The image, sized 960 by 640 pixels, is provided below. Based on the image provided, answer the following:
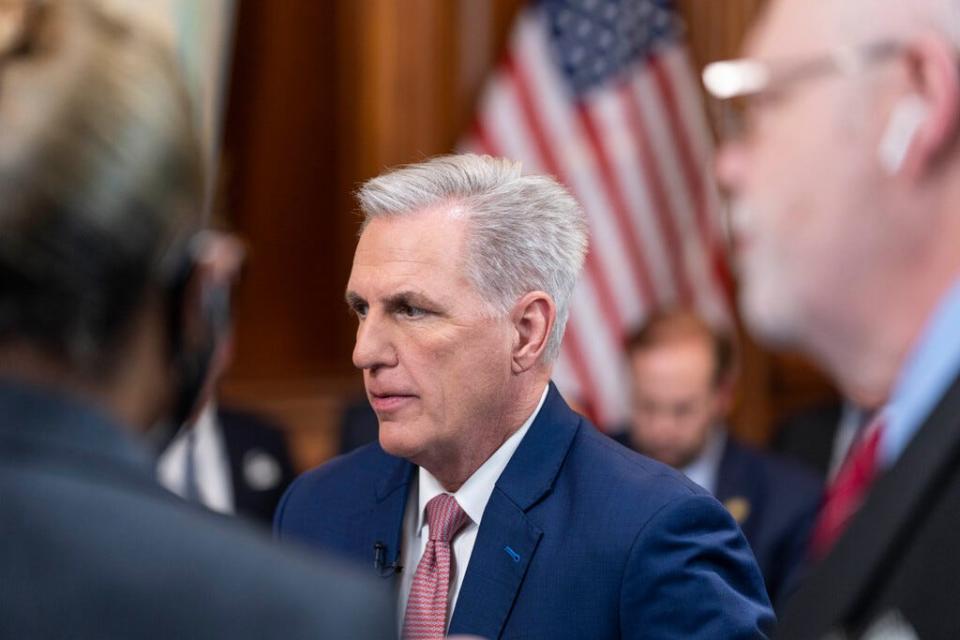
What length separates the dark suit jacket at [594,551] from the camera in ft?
7.92

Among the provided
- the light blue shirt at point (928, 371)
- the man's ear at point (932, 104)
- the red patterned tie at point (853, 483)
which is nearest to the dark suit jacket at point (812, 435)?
the red patterned tie at point (853, 483)

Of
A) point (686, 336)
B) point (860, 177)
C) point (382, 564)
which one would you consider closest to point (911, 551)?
point (860, 177)

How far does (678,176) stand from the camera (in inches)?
274

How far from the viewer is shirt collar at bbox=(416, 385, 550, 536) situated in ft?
8.76

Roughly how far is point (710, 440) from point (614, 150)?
2.23 metres

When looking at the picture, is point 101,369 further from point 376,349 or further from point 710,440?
point 710,440

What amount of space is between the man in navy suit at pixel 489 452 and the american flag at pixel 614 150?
389 cm

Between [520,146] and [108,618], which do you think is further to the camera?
[520,146]

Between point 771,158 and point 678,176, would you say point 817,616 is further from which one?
point 678,176

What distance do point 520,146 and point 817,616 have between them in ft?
18.1

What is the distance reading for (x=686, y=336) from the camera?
205 inches

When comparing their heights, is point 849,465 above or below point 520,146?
below

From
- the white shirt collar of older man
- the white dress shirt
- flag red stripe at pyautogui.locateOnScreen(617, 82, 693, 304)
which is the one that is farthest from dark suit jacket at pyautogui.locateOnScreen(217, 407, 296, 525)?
flag red stripe at pyautogui.locateOnScreen(617, 82, 693, 304)

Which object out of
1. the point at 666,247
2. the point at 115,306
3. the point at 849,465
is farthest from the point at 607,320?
the point at 115,306
